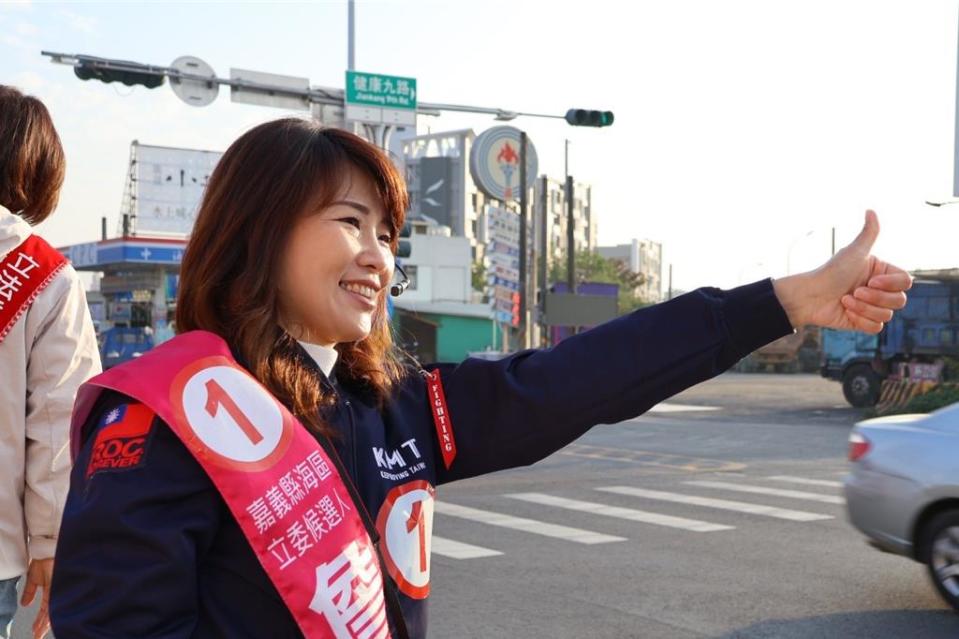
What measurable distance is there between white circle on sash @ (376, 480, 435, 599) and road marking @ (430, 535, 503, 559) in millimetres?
6272

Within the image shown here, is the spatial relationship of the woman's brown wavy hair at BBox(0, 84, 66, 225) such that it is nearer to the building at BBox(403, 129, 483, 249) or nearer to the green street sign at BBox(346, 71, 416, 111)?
the green street sign at BBox(346, 71, 416, 111)

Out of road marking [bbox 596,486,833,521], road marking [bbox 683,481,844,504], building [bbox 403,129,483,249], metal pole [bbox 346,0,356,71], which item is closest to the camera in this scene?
road marking [bbox 596,486,833,521]

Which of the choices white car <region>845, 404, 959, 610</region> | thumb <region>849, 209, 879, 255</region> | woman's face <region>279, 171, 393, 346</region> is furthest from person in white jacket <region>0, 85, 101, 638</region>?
white car <region>845, 404, 959, 610</region>

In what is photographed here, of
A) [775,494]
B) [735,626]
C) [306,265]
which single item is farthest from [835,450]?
[306,265]

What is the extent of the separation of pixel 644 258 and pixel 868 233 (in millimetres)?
161463

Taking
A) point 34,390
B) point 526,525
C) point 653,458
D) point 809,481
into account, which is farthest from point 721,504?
point 34,390

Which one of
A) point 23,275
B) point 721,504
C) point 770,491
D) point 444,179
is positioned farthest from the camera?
point 444,179

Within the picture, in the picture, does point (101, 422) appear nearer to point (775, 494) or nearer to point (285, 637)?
point (285, 637)

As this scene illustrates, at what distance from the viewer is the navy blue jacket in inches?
57.6

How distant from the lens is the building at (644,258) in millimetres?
147250

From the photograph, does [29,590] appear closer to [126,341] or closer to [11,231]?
[11,231]

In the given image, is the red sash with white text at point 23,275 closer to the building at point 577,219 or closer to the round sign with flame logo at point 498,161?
the round sign with flame logo at point 498,161

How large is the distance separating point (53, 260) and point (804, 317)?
1.76 m

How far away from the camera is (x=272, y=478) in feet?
5.14
